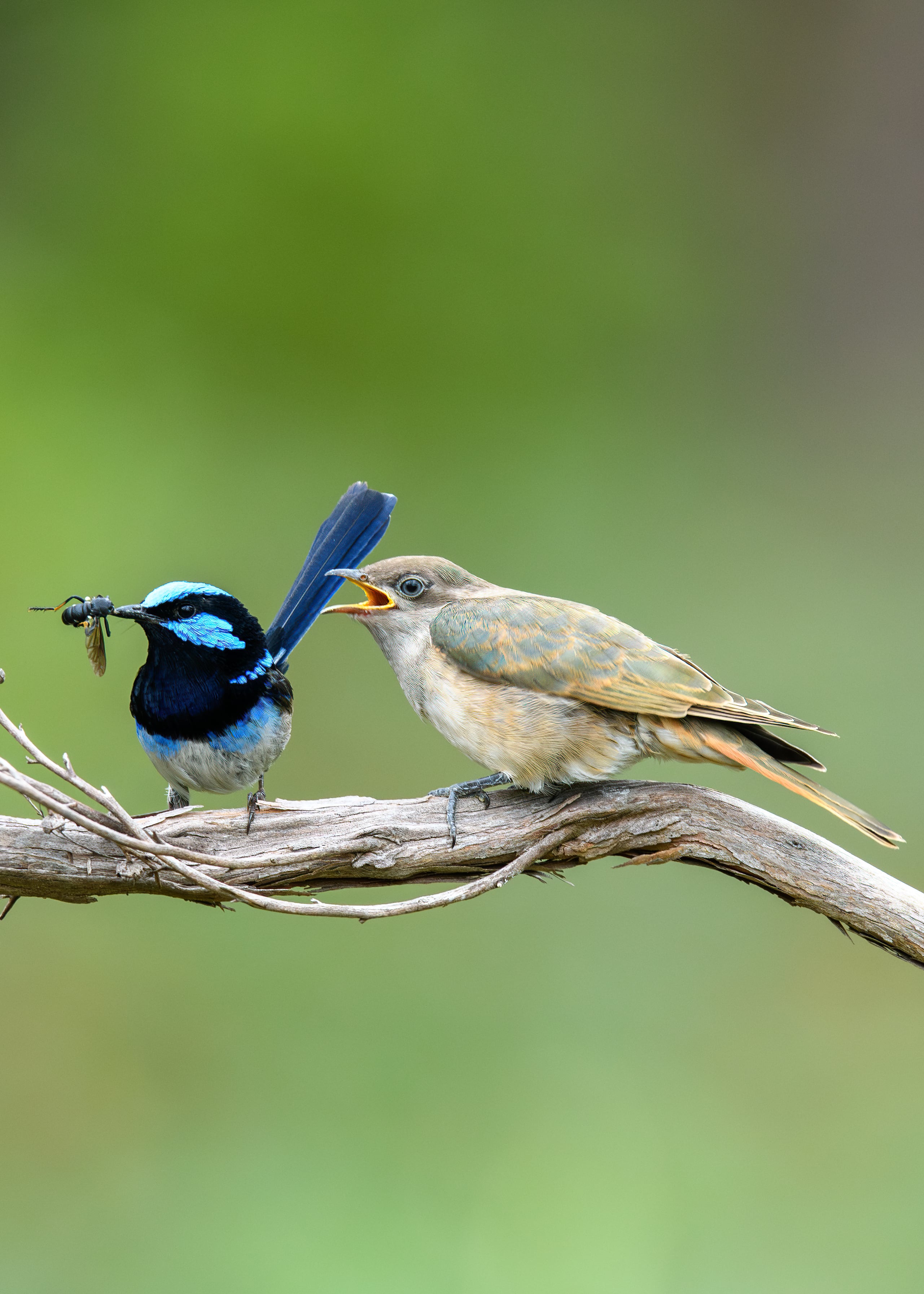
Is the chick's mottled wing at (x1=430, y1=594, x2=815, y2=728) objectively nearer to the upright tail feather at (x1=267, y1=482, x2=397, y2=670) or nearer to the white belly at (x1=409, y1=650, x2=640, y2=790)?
the white belly at (x1=409, y1=650, x2=640, y2=790)

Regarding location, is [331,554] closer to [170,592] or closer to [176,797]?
[170,592]

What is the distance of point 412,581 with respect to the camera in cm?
181

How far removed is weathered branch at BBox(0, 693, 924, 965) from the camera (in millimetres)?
1763

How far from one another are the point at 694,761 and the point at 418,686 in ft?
1.43

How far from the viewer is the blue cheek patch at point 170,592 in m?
1.62

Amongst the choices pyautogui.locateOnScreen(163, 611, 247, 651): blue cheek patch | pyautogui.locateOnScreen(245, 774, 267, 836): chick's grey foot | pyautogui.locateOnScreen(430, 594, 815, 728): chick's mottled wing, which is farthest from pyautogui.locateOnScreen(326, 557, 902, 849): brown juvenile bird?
pyautogui.locateOnScreen(245, 774, 267, 836): chick's grey foot

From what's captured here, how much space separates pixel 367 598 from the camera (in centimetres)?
183

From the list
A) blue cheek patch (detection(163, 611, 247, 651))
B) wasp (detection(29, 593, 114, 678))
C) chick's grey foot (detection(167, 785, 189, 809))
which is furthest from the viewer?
chick's grey foot (detection(167, 785, 189, 809))

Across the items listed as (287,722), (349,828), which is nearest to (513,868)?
(349,828)

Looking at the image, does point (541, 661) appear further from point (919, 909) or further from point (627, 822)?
point (919, 909)

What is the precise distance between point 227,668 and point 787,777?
2.75 feet

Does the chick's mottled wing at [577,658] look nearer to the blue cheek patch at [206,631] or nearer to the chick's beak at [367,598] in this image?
the chick's beak at [367,598]

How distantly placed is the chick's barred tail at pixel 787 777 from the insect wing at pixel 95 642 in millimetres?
850

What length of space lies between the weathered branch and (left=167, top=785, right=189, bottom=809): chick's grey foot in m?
0.13
